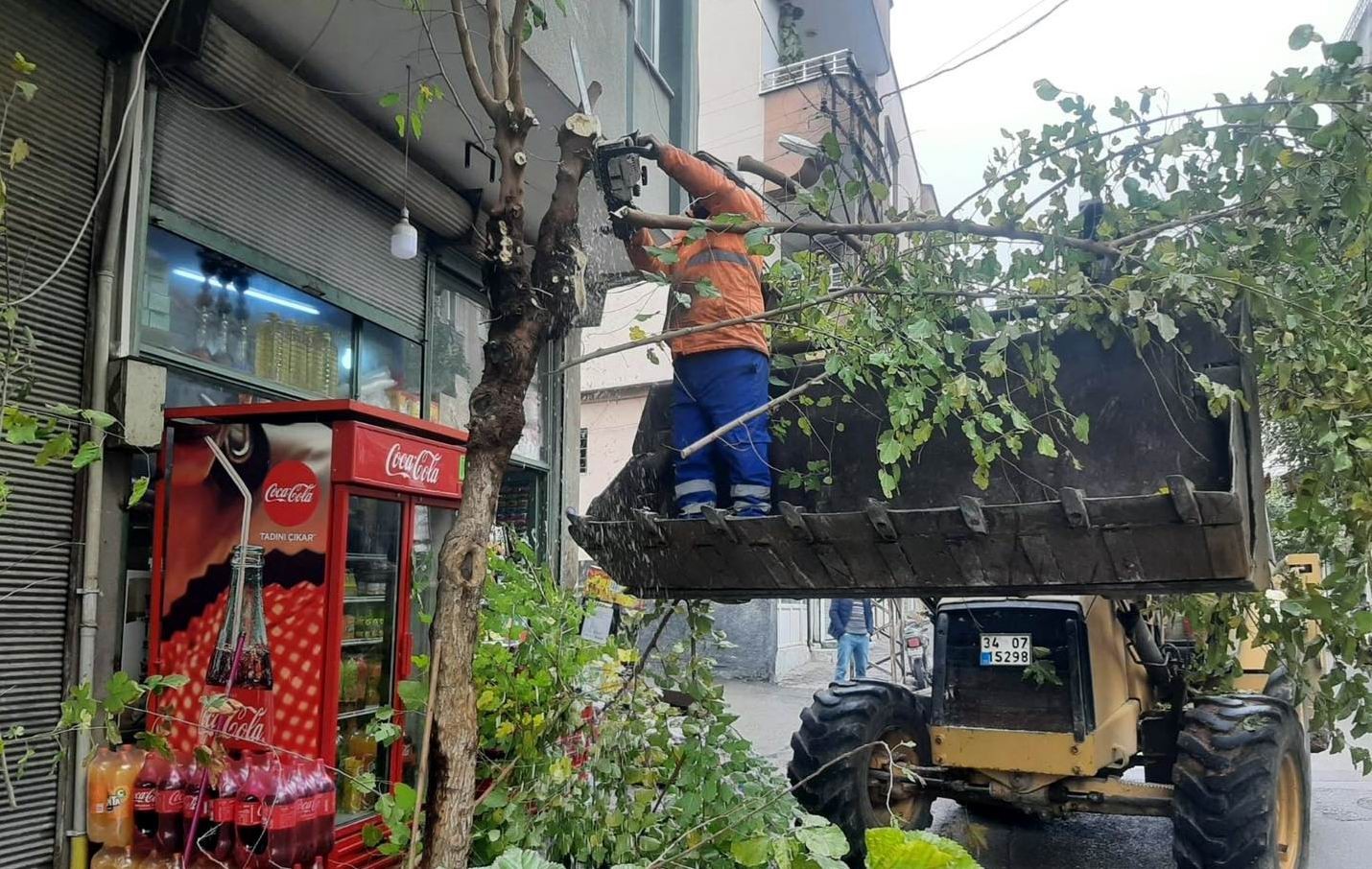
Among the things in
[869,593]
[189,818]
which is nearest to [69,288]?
[189,818]

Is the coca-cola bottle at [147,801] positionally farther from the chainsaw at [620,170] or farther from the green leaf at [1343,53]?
the green leaf at [1343,53]

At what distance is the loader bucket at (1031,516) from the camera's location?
11.3 ft

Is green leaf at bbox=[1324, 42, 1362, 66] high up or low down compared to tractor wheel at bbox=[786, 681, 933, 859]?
up

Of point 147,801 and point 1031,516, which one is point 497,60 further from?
point 147,801

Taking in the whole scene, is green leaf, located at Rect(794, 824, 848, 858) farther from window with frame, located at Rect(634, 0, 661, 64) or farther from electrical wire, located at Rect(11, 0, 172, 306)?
window with frame, located at Rect(634, 0, 661, 64)

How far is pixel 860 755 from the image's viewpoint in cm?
608

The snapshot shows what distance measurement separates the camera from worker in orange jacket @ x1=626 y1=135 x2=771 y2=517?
446cm

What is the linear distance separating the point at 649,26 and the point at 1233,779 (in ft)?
25.7

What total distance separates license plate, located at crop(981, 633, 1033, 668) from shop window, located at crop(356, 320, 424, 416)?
418 centimetres

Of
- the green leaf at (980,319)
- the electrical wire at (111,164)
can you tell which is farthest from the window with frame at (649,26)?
the green leaf at (980,319)

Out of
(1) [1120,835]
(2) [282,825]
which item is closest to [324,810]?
(2) [282,825]

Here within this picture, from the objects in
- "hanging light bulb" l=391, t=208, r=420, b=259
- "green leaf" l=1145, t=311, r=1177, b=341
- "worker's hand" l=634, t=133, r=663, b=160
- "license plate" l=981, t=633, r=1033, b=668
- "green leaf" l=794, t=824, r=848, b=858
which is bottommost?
"green leaf" l=794, t=824, r=848, b=858

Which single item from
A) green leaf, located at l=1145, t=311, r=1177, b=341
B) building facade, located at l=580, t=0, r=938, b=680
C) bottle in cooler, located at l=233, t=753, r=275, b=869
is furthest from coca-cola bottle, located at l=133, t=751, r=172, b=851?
building facade, located at l=580, t=0, r=938, b=680

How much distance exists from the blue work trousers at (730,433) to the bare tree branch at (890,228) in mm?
954
